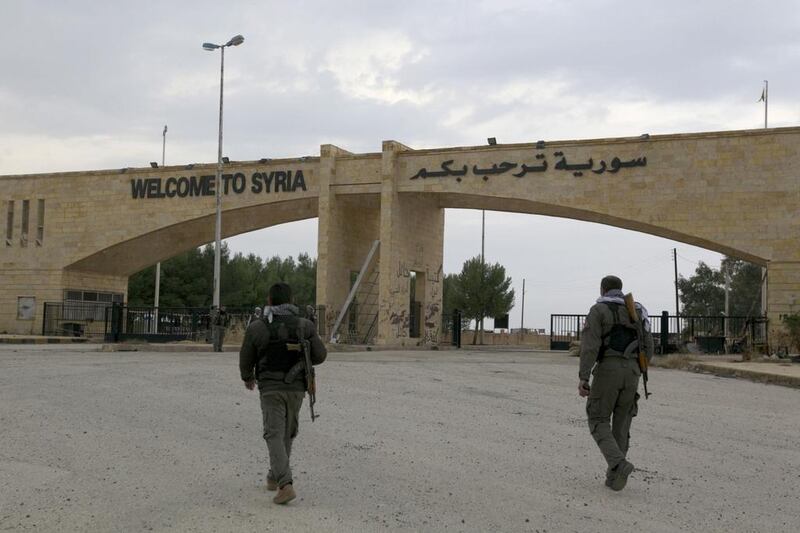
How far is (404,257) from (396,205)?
6.44ft

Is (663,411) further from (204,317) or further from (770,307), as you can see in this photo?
(204,317)

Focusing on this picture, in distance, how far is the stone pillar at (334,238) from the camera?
3072cm

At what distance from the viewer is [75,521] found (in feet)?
18.3

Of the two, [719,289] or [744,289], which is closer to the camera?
[744,289]

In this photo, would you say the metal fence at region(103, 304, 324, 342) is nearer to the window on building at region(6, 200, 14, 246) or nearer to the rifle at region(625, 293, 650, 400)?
the window on building at region(6, 200, 14, 246)

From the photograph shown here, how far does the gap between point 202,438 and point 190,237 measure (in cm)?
2894

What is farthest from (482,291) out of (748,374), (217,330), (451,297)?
(748,374)

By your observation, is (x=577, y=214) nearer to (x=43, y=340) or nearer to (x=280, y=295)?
(x=43, y=340)

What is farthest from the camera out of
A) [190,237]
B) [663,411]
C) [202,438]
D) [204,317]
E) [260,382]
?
[190,237]

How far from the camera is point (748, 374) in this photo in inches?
694

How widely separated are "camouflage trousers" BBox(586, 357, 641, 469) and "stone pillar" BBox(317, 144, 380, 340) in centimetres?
2375

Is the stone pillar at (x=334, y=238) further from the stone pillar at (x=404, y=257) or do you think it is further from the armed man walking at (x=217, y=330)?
the armed man walking at (x=217, y=330)

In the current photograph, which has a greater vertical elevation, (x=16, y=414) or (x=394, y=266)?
(x=394, y=266)

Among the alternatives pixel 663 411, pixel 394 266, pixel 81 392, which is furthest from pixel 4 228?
pixel 663 411
